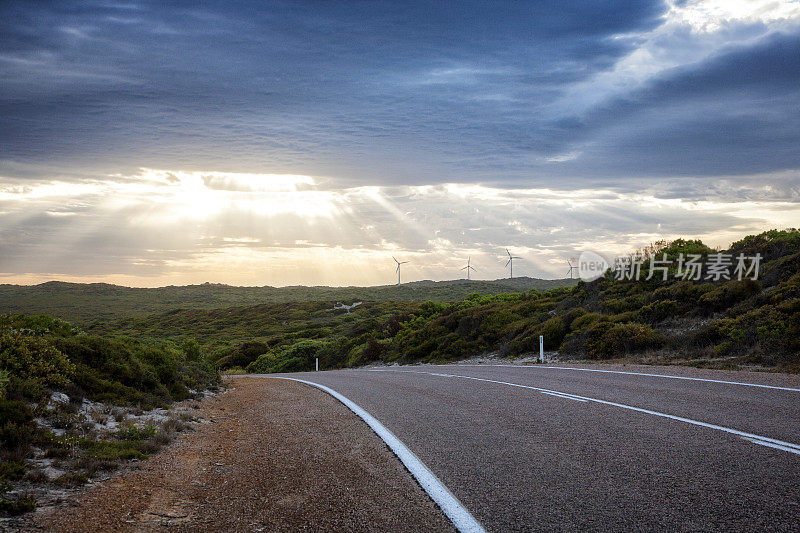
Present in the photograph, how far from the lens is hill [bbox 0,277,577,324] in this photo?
127750mm

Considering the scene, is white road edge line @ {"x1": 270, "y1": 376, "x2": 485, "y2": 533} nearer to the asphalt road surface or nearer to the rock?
the asphalt road surface

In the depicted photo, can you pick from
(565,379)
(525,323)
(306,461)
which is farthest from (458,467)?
(525,323)

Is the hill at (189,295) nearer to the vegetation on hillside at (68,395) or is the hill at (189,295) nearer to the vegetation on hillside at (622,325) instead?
the vegetation on hillside at (622,325)

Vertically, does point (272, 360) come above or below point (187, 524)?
below

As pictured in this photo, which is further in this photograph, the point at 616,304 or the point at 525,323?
the point at 525,323

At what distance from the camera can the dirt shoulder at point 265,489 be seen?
4.64 meters

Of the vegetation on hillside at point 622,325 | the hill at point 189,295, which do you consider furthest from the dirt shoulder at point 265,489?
the hill at point 189,295

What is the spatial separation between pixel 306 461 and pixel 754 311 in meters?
16.3

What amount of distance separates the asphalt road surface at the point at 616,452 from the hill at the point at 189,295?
103489mm

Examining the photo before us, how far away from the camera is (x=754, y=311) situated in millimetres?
17469

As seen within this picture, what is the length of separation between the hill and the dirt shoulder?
106 metres

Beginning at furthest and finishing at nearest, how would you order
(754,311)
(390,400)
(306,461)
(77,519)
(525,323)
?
(525,323), (754,311), (390,400), (306,461), (77,519)

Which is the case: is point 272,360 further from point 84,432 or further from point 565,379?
point 84,432

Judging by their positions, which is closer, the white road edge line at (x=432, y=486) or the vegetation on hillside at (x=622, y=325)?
the white road edge line at (x=432, y=486)
